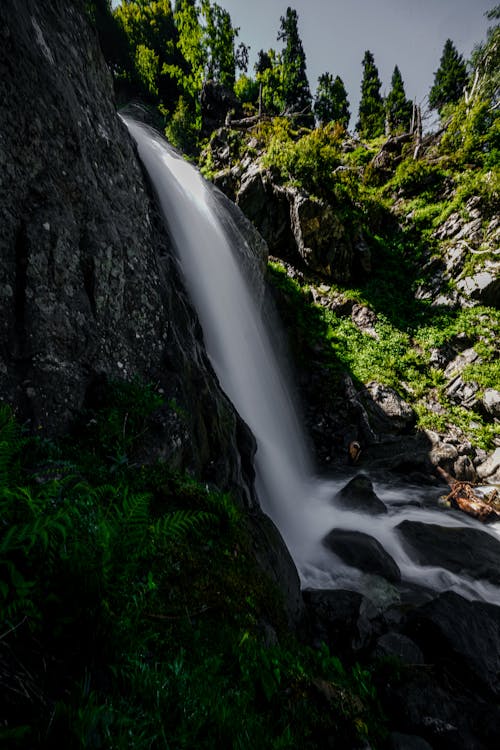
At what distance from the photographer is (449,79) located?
32000mm

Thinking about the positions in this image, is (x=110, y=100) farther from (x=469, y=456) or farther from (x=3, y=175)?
(x=469, y=456)

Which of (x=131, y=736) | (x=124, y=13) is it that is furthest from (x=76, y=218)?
(x=124, y=13)

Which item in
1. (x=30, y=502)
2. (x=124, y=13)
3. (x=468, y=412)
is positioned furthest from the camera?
(x=124, y=13)

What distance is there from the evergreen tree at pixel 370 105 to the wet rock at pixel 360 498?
35546 millimetres

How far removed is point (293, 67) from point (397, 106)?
11.0m

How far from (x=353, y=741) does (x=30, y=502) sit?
2.11m

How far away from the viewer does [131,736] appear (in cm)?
88

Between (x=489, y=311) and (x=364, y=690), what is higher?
(x=489, y=311)

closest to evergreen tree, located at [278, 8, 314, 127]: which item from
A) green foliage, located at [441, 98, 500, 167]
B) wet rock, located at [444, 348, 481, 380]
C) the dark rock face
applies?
green foliage, located at [441, 98, 500, 167]

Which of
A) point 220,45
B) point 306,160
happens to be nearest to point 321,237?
point 306,160

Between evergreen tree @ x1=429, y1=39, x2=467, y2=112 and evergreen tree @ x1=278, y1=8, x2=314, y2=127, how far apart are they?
12.5m

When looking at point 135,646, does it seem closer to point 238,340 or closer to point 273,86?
point 238,340

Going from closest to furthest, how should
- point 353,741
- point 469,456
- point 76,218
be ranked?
1. point 353,741
2. point 76,218
3. point 469,456

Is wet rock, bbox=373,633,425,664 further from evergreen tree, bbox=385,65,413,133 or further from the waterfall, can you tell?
evergreen tree, bbox=385,65,413,133
